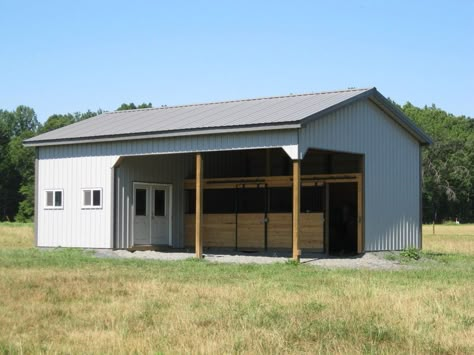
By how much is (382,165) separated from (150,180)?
7492 mm

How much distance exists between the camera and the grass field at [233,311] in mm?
8766

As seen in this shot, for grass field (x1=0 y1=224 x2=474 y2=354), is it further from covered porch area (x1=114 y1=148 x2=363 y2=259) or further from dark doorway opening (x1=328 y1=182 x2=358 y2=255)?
dark doorway opening (x1=328 y1=182 x2=358 y2=255)

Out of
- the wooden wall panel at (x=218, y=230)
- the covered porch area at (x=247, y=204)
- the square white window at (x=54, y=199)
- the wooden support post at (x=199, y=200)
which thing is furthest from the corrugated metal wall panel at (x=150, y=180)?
the wooden support post at (x=199, y=200)

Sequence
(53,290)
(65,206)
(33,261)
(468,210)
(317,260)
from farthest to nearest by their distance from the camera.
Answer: (468,210) → (65,206) → (317,260) → (33,261) → (53,290)

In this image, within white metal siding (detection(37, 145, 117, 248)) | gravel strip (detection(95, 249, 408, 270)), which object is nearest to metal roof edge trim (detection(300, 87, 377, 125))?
gravel strip (detection(95, 249, 408, 270))

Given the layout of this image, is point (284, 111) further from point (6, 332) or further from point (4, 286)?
point (6, 332)

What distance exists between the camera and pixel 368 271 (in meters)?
18.5

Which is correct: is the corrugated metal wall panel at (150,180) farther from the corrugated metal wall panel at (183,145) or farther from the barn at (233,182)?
the corrugated metal wall panel at (183,145)

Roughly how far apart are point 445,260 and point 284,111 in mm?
6167

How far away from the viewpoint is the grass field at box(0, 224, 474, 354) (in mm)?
8766

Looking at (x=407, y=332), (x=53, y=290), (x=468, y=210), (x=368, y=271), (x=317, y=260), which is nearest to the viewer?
(x=407, y=332)

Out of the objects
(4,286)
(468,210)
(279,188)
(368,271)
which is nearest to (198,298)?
(4,286)

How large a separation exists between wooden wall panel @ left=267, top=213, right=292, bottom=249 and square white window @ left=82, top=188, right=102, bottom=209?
17.8 feet

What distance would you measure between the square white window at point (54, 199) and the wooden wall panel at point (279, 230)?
6.94m
